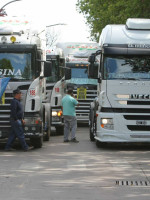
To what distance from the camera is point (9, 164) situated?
13.8 metres

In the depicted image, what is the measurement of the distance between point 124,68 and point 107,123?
1.59 m

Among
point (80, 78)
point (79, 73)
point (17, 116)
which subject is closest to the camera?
point (17, 116)

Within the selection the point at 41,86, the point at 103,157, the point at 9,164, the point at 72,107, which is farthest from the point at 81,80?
the point at 9,164

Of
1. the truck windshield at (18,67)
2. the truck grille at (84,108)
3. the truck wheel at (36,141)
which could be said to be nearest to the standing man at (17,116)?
the truck windshield at (18,67)

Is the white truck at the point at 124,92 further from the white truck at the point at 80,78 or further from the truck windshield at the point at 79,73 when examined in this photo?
the truck windshield at the point at 79,73

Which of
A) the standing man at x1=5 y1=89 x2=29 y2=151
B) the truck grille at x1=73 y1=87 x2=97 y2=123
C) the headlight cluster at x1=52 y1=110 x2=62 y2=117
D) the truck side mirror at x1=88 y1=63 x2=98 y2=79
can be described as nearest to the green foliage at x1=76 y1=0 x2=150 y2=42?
the truck grille at x1=73 y1=87 x2=97 y2=123

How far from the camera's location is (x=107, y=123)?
→ 56.8 feet

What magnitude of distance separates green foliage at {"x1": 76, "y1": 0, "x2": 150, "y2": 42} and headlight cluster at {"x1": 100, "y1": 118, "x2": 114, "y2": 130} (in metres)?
16.3

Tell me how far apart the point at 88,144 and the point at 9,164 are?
19.5 ft

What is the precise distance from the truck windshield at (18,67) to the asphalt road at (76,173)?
207 cm

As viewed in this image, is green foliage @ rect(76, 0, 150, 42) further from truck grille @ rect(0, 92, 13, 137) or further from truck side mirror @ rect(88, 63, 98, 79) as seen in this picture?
truck grille @ rect(0, 92, 13, 137)

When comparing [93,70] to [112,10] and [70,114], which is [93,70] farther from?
[112,10]

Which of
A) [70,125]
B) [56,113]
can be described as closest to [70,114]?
[70,125]

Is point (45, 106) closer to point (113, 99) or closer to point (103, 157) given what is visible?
point (113, 99)
